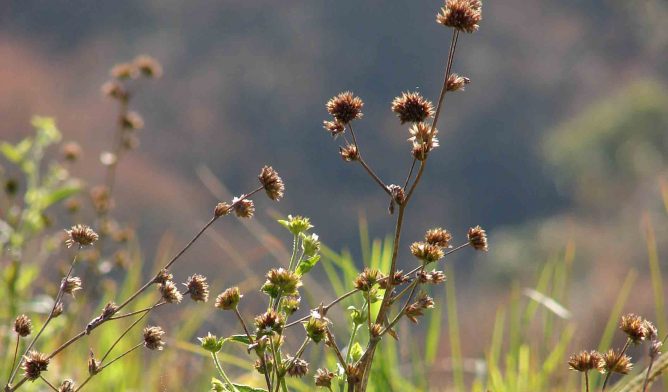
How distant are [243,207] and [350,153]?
0.53 ft

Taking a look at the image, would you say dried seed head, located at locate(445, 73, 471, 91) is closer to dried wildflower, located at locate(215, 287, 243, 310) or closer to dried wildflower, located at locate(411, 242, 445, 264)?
dried wildflower, located at locate(411, 242, 445, 264)

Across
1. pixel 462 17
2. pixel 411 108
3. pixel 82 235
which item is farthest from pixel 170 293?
pixel 462 17

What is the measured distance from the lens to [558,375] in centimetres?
200

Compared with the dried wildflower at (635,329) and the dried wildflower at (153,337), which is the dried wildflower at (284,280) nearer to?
the dried wildflower at (153,337)

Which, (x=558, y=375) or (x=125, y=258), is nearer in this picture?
(x=558, y=375)

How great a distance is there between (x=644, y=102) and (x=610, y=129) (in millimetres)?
799

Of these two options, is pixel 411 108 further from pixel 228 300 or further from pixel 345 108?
pixel 228 300

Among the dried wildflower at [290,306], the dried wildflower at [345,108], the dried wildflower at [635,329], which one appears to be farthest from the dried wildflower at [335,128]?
the dried wildflower at [635,329]

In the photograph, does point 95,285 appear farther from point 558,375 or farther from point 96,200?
point 558,375

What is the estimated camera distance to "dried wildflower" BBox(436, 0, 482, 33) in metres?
1.00

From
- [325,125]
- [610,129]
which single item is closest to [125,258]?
[325,125]

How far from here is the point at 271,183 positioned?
106 centimetres

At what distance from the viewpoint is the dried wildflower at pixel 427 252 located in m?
0.97

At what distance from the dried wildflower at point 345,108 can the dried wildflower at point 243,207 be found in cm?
16
